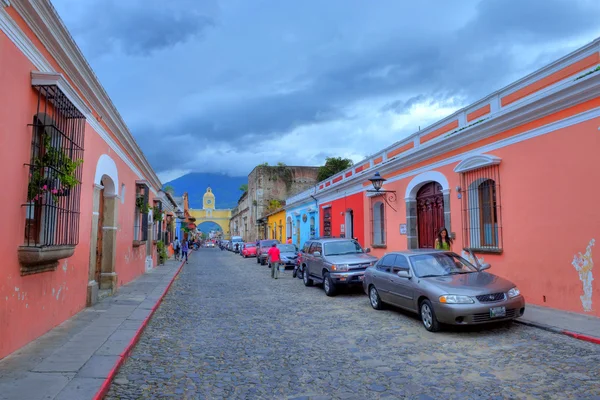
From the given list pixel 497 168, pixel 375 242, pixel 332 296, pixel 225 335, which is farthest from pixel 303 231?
pixel 225 335

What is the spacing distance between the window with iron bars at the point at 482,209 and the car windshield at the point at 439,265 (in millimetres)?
2191

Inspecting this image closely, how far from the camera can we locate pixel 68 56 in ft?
24.5

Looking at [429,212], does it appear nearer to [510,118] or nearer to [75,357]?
[510,118]

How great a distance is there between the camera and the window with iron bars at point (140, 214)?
16.5 metres

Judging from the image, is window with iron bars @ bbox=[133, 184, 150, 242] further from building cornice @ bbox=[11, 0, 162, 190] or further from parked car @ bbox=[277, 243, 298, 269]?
parked car @ bbox=[277, 243, 298, 269]

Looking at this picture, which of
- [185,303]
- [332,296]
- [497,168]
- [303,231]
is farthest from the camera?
[303,231]

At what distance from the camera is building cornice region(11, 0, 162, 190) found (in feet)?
19.5

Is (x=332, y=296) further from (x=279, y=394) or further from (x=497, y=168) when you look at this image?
(x=279, y=394)

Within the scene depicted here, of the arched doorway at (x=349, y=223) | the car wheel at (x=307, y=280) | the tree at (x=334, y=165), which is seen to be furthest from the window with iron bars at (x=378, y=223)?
the tree at (x=334, y=165)

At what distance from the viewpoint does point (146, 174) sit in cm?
1931

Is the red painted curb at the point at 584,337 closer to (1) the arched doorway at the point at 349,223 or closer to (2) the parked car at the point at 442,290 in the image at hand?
(2) the parked car at the point at 442,290

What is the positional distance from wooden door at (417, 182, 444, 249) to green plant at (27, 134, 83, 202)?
33.4 feet

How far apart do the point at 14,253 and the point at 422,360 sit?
566cm

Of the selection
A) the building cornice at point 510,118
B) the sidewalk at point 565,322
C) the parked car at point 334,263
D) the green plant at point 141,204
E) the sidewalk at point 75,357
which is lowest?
the sidewalk at point 75,357
